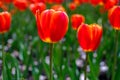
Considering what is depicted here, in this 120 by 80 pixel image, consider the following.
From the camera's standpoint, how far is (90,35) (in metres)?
2.02

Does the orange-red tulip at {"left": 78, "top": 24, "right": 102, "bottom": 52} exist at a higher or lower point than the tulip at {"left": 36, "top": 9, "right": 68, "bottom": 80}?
lower

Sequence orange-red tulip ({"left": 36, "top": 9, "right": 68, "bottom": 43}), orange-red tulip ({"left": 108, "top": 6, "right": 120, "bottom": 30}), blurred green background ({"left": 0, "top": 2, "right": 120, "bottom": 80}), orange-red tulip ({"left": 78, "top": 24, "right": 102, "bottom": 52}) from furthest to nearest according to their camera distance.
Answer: blurred green background ({"left": 0, "top": 2, "right": 120, "bottom": 80}) < orange-red tulip ({"left": 108, "top": 6, "right": 120, "bottom": 30}) < orange-red tulip ({"left": 78, "top": 24, "right": 102, "bottom": 52}) < orange-red tulip ({"left": 36, "top": 9, "right": 68, "bottom": 43})

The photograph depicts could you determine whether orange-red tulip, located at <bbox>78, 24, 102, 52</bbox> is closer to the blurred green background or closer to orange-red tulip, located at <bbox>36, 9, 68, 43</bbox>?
orange-red tulip, located at <bbox>36, 9, 68, 43</bbox>

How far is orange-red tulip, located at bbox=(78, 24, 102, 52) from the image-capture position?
2.00 m

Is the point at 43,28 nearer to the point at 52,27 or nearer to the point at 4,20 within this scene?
the point at 52,27

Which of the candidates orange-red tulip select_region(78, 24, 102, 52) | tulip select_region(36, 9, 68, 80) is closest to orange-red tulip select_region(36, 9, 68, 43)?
tulip select_region(36, 9, 68, 80)

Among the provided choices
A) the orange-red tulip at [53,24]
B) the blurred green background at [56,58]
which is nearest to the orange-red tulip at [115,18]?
the blurred green background at [56,58]

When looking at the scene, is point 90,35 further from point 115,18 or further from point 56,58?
point 56,58

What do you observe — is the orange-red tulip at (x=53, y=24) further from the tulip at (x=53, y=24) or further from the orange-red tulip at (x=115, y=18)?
the orange-red tulip at (x=115, y=18)

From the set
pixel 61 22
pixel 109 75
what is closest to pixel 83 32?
pixel 61 22

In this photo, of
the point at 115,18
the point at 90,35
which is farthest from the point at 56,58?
the point at 90,35

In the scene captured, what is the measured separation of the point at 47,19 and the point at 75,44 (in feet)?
7.27

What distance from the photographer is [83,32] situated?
6.57 ft

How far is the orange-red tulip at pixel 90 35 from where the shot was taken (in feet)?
6.56
